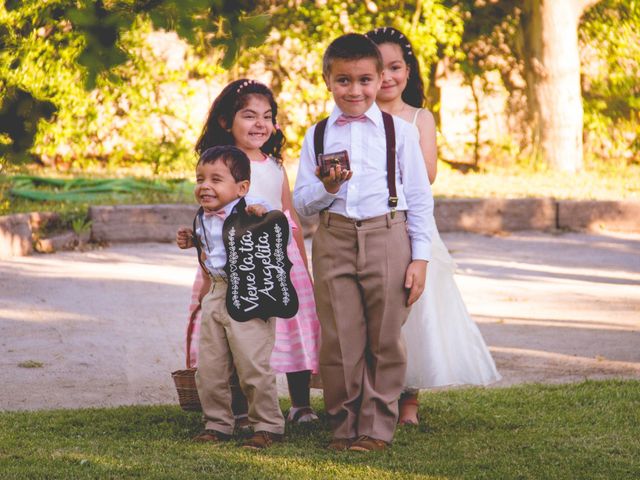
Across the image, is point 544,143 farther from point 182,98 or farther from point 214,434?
point 214,434

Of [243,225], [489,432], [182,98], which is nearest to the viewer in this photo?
Result: [243,225]

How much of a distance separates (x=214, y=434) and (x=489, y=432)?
1030 millimetres

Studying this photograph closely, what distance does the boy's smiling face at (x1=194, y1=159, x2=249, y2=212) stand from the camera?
4.07 metres

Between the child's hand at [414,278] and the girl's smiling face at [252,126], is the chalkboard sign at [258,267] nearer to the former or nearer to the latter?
the child's hand at [414,278]

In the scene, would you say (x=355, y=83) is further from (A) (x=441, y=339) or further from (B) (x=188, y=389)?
(B) (x=188, y=389)

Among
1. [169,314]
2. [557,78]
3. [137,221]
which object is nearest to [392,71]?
[169,314]

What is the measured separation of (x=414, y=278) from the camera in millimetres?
4062

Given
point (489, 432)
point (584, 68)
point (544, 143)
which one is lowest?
point (489, 432)

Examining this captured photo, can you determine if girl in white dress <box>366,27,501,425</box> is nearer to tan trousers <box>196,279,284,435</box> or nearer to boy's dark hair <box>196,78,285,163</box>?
boy's dark hair <box>196,78,285,163</box>

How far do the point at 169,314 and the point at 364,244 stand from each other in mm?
3165

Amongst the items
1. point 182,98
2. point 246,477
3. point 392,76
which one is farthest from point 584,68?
point 246,477

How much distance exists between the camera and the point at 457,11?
14.1 metres

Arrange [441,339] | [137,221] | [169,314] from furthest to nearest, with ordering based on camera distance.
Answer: [137,221]
[169,314]
[441,339]

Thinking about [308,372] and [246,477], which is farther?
[308,372]
